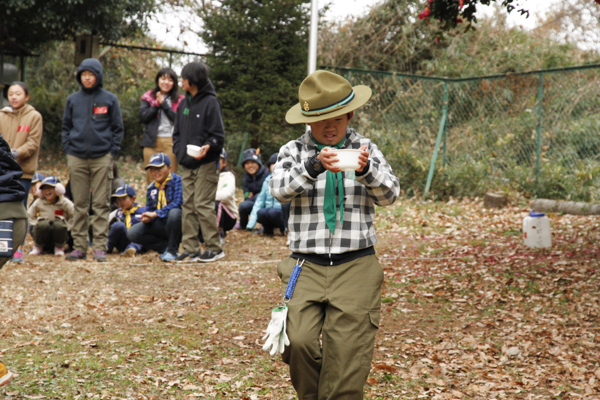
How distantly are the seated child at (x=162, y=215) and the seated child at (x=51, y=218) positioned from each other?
0.80 meters

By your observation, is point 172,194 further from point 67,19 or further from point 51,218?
point 67,19

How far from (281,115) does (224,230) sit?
4.57 metres

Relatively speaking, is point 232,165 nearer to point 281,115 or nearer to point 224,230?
point 281,115

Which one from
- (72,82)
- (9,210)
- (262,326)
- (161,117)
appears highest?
(72,82)

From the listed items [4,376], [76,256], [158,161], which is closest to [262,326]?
[4,376]

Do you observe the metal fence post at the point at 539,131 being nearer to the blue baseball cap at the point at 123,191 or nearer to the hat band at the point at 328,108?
the blue baseball cap at the point at 123,191

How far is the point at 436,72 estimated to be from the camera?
54.6 ft

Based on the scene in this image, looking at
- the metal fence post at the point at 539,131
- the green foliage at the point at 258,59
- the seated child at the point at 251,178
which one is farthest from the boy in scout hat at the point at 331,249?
the green foliage at the point at 258,59

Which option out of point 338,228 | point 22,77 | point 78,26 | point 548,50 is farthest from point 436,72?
point 338,228

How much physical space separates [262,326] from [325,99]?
270 cm

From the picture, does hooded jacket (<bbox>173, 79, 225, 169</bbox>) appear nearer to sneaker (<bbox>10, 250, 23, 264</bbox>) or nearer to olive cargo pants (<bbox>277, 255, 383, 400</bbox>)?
sneaker (<bbox>10, 250, 23, 264</bbox>)

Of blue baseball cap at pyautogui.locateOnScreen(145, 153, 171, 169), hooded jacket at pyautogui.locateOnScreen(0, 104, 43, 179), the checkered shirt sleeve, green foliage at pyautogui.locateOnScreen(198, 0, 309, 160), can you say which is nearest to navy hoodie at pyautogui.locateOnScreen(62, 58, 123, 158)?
hooded jacket at pyautogui.locateOnScreen(0, 104, 43, 179)

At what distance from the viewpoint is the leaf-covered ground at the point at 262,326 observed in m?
4.06

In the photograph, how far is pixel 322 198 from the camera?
3.02 metres
